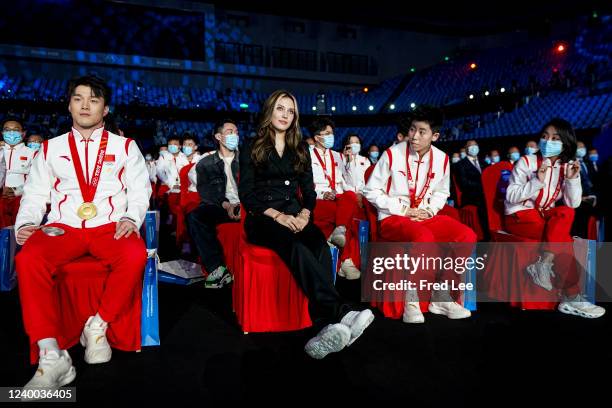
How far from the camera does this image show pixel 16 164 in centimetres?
447

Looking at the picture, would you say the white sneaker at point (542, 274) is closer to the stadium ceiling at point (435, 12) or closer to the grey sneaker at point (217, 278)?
the grey sneaker at point (217, 278)

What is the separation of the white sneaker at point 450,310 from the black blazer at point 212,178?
6.55 ft

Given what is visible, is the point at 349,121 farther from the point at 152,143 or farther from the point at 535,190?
the point at 535,190

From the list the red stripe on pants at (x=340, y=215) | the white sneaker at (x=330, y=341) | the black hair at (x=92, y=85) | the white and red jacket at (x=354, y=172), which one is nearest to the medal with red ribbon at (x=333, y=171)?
the red stripe on pants at (x=340, y=215)

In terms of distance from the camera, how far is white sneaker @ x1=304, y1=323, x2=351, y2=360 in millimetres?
2035

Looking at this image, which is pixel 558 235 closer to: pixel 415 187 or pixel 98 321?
pixel 415 187

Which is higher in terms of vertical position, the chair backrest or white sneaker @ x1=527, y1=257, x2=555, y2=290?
the chair backrest

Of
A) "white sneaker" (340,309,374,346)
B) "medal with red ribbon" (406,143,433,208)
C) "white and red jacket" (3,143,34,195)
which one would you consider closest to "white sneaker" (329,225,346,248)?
"medal with red ribbon" (406,143,433,208)

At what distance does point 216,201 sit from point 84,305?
1.78 m

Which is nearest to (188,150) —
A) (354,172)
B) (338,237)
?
(354,172)

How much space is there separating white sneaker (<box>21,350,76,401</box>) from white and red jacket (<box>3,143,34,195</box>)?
328 cm

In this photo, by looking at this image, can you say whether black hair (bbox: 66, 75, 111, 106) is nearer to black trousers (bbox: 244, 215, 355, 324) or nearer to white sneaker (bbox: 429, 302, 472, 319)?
black trousers (bbox: 244, 215, 355, 324)

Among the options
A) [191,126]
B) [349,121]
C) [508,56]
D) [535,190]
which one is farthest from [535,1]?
[535,190]

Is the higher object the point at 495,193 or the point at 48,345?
the point at 495,193
